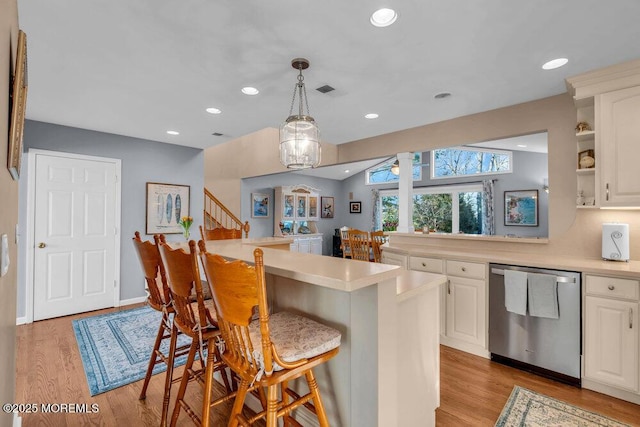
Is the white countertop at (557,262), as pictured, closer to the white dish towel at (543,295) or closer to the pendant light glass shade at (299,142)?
the white dish towel at (543,295)

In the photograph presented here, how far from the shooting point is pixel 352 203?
32.2 feet

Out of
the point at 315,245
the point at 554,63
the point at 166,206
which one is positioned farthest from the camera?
the point at 315,245

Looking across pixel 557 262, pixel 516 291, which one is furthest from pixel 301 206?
pixel 557 262

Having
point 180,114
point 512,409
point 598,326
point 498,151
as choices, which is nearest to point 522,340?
point 598,326

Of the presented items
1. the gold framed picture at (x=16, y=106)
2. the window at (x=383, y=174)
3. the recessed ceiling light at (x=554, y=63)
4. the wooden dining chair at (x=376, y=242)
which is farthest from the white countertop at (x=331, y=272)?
the window at (x=383, y=174)

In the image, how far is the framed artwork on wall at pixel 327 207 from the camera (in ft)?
31.0

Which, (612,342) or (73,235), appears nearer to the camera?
(612,342)

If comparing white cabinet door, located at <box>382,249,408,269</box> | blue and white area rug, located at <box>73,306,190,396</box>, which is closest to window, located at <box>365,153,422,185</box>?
white cabinet door, located at <box>382,249,408,269</box>

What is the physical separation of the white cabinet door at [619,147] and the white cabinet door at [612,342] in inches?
31.5

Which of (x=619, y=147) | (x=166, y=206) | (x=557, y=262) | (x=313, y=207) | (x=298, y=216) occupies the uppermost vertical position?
(x=619, y=147)

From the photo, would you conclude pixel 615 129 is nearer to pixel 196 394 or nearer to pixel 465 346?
pixel 465 346

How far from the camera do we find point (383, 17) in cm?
179

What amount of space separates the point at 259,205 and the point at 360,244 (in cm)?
324

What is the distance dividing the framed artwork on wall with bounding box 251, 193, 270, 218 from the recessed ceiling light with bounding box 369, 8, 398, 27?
20.7 feet
